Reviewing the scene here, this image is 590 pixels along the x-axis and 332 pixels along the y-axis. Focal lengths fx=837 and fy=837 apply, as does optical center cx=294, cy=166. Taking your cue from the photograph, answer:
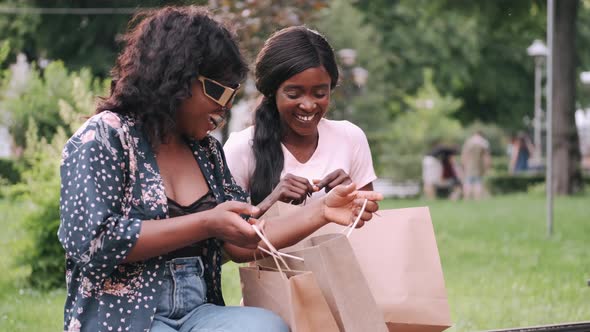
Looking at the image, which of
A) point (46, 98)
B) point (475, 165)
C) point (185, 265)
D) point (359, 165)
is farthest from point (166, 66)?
point (475, 165)

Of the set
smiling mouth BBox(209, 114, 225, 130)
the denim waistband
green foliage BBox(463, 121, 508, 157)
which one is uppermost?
smiling mouth BBox(209, 114, 225, 130)

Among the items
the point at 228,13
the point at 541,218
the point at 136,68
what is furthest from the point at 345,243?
the point at 541,218

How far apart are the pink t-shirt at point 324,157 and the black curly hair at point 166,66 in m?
0.86

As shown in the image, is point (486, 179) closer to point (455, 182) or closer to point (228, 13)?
point (455, 182)

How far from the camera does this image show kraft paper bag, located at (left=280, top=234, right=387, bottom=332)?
101 inches

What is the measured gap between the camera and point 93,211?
2.35m

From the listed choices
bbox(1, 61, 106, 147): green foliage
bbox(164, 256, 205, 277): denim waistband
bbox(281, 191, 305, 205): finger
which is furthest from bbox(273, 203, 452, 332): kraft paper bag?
bbox(1, 61, 106, 147): green foliage

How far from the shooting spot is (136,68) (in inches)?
103

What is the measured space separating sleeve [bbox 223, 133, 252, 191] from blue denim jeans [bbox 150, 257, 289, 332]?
2.87 feet

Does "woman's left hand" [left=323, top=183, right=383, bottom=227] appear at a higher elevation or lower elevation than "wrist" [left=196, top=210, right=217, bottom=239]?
lower

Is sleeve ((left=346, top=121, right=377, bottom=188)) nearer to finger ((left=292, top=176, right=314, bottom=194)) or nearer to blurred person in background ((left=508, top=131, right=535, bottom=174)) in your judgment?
finger ((left=292, top=176, right=314, bottom=194))

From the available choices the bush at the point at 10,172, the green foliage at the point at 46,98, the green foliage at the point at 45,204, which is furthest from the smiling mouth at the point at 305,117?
the bush at the point at 10,172

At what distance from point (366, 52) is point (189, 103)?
2681 centimetres

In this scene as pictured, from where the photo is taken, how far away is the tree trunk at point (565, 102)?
62.9 ft
